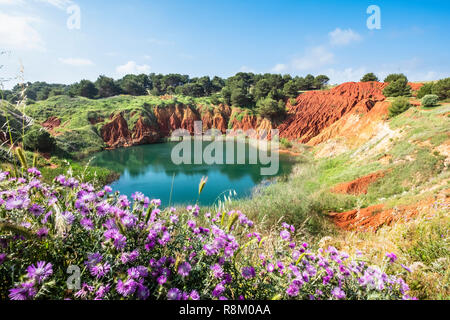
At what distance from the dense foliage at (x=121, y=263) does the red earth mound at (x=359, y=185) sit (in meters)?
9.75

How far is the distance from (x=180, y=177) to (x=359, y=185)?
11991 millimetres

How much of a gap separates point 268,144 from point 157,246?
28.8m

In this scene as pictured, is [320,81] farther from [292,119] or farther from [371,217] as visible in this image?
[371,217]

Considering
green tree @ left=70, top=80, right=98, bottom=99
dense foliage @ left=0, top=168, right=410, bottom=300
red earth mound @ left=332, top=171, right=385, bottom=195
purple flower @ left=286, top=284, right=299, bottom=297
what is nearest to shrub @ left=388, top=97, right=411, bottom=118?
red earth mound @ left=332, top=171, right=385, bottom=195

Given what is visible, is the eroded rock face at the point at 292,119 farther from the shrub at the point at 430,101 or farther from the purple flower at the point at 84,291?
the purple flower at the point at 84,291

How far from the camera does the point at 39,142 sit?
1778cm

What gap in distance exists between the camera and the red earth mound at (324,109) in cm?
3005

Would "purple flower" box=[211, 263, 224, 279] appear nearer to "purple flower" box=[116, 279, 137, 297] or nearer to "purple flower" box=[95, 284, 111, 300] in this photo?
"purple flower" box=[116, 279, 137, 297]

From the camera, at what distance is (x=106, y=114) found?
34.4 m

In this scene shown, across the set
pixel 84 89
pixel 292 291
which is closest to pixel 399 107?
pixel 292 291

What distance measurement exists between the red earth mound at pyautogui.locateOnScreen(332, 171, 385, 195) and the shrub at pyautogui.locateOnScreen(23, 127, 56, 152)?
23.1 metres

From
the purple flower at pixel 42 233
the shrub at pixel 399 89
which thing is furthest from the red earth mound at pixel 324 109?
the purple flower at pixel 42 233
